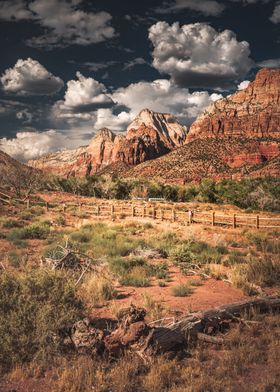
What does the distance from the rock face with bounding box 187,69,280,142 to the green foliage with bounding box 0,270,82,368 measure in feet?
500

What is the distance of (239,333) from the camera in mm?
6789

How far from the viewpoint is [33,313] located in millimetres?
6141

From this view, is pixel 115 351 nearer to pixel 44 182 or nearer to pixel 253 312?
pixel 253 312

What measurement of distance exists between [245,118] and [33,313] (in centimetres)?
17776

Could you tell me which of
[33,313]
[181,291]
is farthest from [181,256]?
[33,313]

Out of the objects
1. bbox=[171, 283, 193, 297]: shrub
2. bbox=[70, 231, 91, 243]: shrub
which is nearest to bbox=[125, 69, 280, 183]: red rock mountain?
bbox=[70, 231, 91, 243]: shrub

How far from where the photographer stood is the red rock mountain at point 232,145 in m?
119

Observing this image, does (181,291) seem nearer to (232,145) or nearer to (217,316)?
(217,316)

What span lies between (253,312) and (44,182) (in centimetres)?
7104

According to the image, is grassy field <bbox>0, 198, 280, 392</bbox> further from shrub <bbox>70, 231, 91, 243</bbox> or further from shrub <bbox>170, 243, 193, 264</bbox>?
shrub <bbox>70, 231, 91, 243</bbox>

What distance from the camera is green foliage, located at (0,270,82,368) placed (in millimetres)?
5648

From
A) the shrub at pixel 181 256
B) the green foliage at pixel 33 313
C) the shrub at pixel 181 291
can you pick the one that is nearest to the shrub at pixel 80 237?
the shrub at pixel 181 256

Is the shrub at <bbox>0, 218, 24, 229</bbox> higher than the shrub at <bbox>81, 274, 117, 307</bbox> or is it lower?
higher

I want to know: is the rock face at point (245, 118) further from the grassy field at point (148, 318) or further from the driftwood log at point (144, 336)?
the driftwood log at point (144, 336)
